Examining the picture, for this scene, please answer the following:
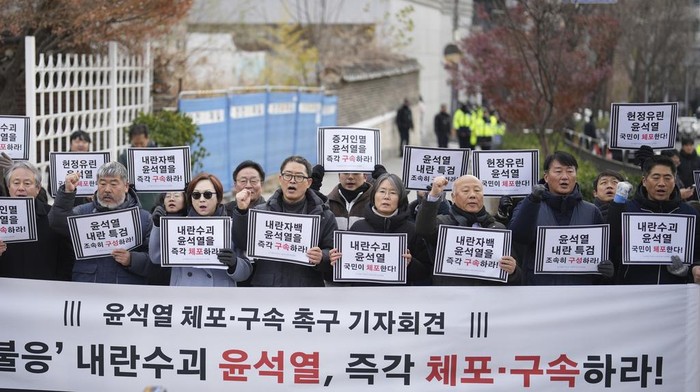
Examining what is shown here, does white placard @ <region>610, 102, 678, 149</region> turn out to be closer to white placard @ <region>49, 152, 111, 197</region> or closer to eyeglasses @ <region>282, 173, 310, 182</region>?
eyeglasses @ <region>282, 173, 310, 182</region>

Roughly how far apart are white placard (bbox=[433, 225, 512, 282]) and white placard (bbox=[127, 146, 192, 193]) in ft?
7.91

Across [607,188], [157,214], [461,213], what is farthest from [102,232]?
[607,188]

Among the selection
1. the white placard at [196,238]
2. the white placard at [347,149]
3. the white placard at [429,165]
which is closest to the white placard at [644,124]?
the white placard at [429,165]

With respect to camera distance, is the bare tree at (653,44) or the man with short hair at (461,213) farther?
the bare tree at (653,44)

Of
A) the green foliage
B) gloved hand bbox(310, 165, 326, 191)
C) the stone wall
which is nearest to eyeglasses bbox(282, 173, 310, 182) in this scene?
gloved hand bbox(310, 165, 326, 191)

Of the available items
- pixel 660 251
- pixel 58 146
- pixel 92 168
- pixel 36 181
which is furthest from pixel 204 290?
pixel 58 146

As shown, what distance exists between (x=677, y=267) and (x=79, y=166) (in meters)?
4.46

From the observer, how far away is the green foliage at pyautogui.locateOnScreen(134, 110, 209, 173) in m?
17.5

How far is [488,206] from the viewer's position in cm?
1788

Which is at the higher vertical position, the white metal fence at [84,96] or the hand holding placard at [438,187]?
the white metal fence at [84,96]

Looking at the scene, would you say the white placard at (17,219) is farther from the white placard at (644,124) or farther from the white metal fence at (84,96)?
the white metal fence at (84,96)

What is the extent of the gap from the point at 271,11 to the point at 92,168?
2855 cm

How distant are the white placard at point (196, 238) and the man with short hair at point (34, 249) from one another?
3.00 feet

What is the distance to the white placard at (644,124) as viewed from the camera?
9.86 meters
